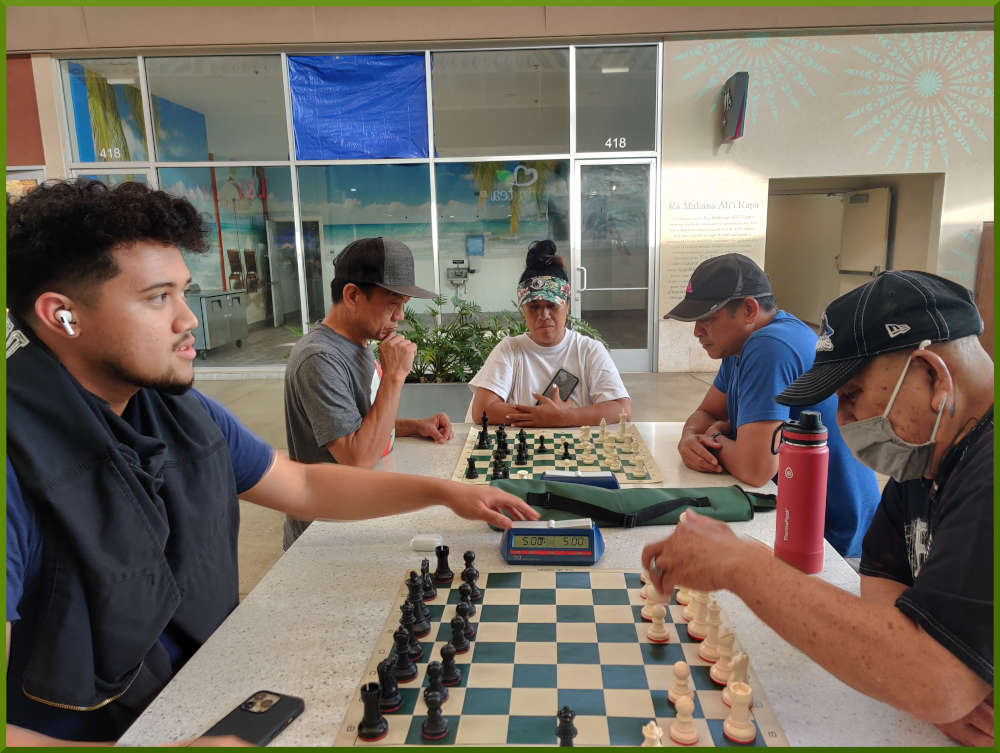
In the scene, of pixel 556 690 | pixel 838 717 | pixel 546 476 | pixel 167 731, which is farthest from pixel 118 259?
pixel 838 717

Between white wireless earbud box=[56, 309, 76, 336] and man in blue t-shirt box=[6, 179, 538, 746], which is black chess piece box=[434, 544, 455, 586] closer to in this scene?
man in blue t-shirt box=[6, 179, 538, 746]

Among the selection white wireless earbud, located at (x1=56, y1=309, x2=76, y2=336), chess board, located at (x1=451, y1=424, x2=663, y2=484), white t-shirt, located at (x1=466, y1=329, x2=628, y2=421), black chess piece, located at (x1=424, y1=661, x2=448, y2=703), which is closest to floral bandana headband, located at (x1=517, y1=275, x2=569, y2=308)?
white t-shirt, located at (x1=466, y1=329, x2=628, y2=421)

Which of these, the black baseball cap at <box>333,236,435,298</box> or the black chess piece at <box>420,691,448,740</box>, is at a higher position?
the black baseball cap at <box>333,236,435,298</box>

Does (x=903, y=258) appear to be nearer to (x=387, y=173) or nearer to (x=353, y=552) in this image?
(x=387, y=173)

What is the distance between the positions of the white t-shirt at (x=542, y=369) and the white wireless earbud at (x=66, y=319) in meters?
2.08

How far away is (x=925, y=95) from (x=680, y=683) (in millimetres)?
8652

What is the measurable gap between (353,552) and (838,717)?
3.79 feet

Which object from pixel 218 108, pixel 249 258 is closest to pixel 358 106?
pixel 218 108

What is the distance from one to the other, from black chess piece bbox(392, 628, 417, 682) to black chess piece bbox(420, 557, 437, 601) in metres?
0.22

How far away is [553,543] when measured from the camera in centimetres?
164

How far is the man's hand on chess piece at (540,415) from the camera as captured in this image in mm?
2930

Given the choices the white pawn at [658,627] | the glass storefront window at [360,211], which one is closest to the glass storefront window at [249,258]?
the glass storefront window at [360,211]

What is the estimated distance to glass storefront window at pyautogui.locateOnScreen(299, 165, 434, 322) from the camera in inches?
318

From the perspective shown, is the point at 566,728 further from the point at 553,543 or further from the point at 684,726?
the point at 553,543
